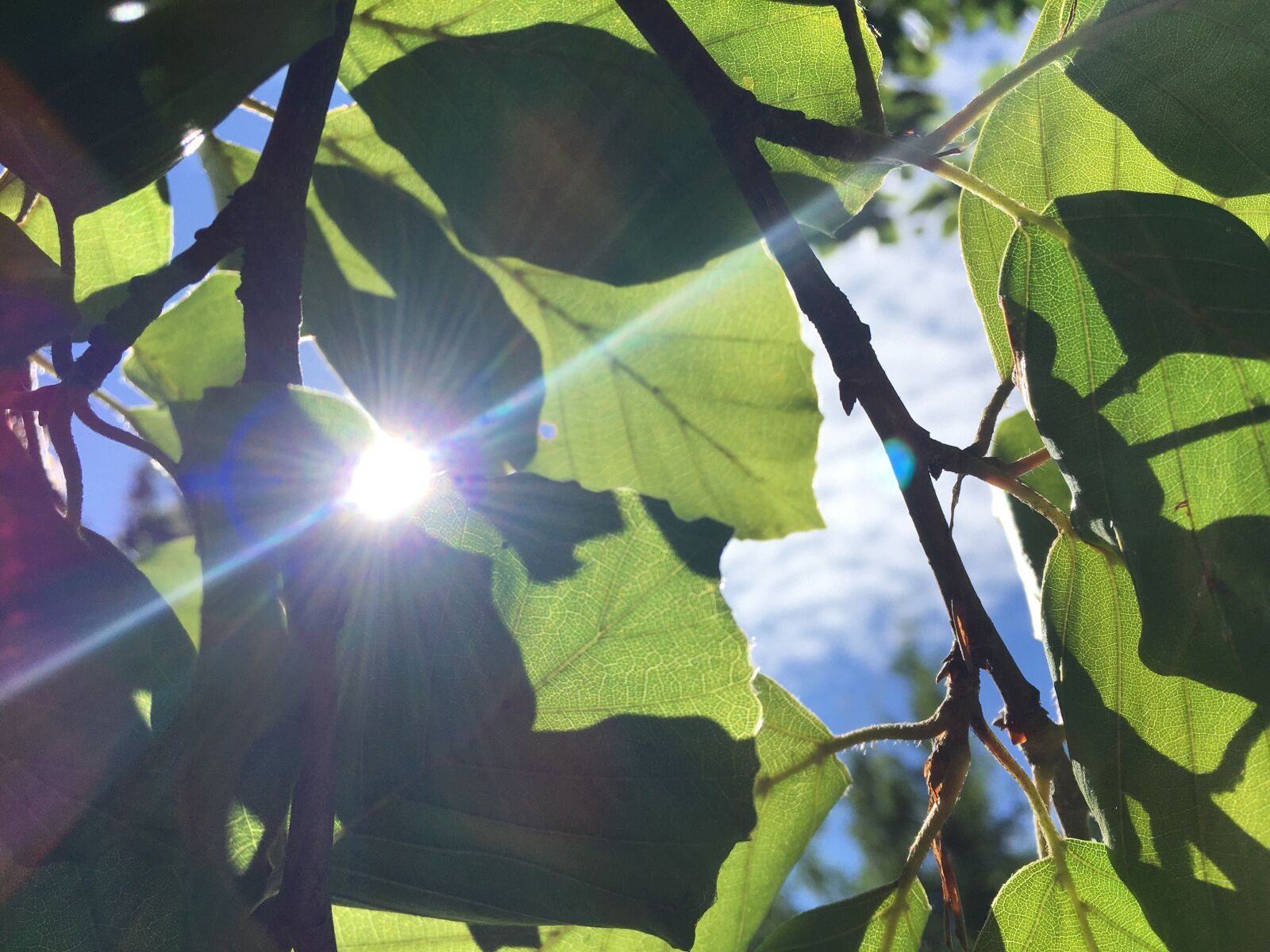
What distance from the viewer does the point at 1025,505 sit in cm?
64

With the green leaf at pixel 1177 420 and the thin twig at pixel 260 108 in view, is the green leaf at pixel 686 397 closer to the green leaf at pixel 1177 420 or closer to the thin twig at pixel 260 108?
the thin twig at pixel 260 108

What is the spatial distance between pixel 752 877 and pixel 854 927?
0.06 m

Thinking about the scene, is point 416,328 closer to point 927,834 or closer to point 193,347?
point 193,347

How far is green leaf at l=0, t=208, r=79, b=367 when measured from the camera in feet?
1.39

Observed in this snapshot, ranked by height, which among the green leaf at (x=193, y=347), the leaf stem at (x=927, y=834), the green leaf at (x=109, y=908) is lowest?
the leaf stem at (x=927, y=834)

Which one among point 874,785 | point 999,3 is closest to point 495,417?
point 999,3

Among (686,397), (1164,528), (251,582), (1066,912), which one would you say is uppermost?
(686,397)

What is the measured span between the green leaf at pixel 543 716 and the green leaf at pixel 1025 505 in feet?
0.94

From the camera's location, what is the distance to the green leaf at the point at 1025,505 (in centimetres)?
64

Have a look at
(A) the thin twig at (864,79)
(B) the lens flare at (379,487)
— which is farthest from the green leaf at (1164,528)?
(B) the lens flare at (379,487)

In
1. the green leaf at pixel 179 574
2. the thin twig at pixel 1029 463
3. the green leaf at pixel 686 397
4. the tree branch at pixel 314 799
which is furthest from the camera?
the green leaf at pixel 686 397

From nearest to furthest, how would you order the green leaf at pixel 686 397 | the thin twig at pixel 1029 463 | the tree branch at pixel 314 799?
the tree branch at pixel 314 799, the thin twig at pixel 1029 463, the green leaf at pixel 686 397

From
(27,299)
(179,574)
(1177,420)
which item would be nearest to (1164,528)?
(1177,420)

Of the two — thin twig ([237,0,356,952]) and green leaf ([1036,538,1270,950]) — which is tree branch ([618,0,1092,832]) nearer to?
green leaf ([1036,538,1270,950])
